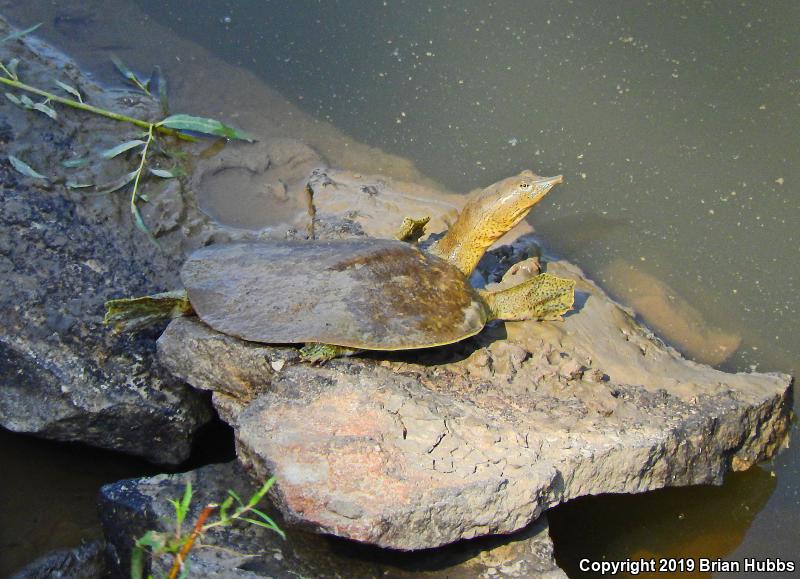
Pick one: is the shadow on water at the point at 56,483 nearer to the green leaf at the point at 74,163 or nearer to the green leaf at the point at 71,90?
the green leaf at the point at 74,163

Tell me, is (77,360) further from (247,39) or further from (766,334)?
(766,334)

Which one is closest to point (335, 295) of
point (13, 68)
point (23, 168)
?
point (23, 168)

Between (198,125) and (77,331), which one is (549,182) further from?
(77,331)

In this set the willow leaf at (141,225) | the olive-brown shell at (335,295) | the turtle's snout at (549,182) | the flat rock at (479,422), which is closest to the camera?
the flat rock at (479,422)

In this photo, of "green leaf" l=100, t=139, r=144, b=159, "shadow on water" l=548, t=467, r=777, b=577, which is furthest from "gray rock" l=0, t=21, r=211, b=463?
"shadow on water" l=548, t=467, r=777, b=577

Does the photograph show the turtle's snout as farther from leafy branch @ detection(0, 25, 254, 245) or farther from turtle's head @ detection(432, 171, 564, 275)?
leafy branch @ detection(0, 25, 254, 245)

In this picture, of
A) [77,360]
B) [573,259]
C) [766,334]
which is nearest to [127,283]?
[77,360]

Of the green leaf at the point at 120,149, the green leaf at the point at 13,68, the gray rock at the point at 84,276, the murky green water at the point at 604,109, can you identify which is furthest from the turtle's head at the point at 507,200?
the green leaf at the point at 13,68
